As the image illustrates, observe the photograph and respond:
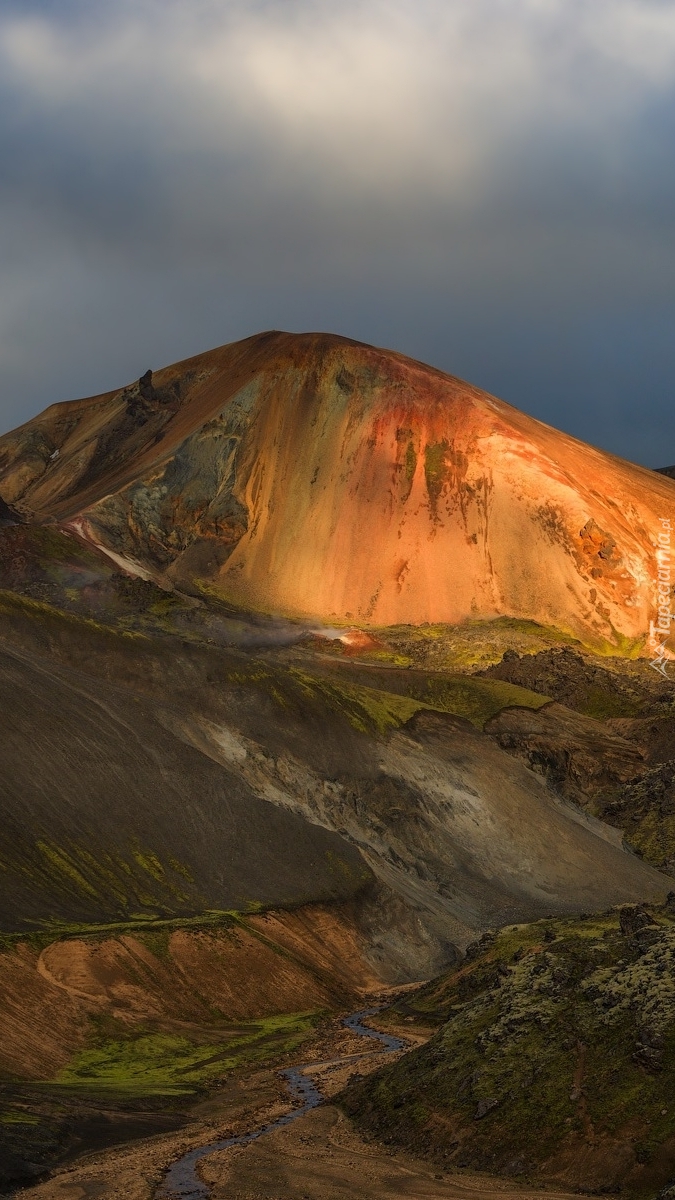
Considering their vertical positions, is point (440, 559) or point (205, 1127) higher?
point (440, 559)

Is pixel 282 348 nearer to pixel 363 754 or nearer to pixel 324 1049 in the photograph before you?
pixel 363 754

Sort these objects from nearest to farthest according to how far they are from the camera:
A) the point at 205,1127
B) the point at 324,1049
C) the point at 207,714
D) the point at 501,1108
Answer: the point at 501,1108, the point at 205,1127, the point at 324,1049, the point at 207,714

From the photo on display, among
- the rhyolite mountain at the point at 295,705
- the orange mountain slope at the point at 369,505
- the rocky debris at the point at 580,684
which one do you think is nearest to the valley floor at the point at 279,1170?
the rhyolite mountain at the point at 295,705

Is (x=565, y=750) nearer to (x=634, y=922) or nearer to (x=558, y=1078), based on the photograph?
(x=634, y=922)

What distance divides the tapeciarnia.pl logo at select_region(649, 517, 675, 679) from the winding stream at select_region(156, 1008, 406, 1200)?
100110 mm

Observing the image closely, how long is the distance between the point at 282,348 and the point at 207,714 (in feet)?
341

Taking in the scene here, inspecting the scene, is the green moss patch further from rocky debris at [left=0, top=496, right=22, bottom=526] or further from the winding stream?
rocky debris at [left=0, top=496, right=22, bottom=526]

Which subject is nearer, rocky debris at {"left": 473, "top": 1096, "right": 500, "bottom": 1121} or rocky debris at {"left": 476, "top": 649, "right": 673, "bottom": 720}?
rocky debris at {"left": 473, "top": 1096, "right": 500, "bottom": 1121}

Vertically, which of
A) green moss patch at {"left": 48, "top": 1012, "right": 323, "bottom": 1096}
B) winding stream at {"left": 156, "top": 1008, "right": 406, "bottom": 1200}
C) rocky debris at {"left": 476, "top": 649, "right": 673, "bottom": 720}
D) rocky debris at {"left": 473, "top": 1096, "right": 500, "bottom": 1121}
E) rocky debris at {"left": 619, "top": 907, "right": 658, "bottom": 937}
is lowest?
green moss patch at {"left": 48, "top": 1012, "right": 323, "bottom": 1096}

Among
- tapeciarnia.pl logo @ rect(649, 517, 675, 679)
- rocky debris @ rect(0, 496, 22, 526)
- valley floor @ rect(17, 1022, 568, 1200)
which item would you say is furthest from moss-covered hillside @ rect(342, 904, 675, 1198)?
rocky debris @ rect(0, 496, 22, 526)

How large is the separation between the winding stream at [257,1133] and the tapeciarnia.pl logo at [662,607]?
100110mm

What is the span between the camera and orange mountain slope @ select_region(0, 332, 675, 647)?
153m

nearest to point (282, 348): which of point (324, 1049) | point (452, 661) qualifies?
point (452, 661)

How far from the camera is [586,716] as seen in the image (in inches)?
4724
